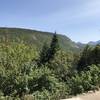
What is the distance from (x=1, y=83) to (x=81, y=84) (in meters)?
6.21

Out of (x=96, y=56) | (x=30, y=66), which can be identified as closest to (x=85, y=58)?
(x=96, y=56)

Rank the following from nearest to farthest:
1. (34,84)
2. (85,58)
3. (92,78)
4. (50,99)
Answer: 1. (50,99)
2. (92,78)
3. (34,84)
4. (85,58)

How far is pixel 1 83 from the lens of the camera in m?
15.6

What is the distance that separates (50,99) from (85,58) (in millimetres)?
49347

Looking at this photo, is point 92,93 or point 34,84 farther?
point 34,84

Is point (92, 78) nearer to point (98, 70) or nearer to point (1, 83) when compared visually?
point (98, 70)

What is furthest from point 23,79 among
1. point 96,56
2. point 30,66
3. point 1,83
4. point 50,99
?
point 96,56

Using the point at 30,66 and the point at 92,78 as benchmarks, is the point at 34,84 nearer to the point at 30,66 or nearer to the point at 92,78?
the point at 30,66

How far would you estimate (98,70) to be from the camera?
41.2 ft

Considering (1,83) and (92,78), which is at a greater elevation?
(92,78)

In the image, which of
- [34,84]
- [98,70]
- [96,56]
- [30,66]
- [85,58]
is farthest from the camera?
[85,58]

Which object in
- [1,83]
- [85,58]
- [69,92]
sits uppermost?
[69,92]

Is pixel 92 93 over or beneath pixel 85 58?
over

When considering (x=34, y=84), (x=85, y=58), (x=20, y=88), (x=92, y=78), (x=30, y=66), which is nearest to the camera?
(x=92, y=78)
